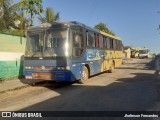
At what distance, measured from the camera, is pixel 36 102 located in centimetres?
1009

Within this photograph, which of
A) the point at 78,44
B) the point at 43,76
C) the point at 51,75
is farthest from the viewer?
the point at 78,44

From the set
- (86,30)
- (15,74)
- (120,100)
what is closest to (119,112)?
(120,100)

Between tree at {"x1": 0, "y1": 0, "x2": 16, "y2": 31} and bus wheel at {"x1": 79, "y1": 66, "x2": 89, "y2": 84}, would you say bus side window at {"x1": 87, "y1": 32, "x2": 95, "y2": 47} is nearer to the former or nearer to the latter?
bus wheel at {"x1": 79, "y1": 66, "x2": 89, "y2": 84}

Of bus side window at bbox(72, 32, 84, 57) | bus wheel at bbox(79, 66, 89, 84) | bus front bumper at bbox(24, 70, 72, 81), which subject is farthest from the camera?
bus wheel at bbox(79, 66, 89, 84)

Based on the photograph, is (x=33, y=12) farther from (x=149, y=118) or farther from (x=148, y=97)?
(x=149, y=118)

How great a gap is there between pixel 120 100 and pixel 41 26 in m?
6.28

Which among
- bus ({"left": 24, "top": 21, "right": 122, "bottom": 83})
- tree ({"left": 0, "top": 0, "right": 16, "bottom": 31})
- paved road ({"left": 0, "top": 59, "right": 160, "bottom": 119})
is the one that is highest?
tree ({"left": 0, "top": 0, "right": 16, "bottom": 31})

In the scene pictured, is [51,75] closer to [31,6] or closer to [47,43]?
[47,43]

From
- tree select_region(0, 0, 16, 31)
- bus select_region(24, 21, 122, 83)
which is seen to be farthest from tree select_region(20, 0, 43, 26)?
bus select_region(24, 21, 122, 83)

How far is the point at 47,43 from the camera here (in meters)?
13.8

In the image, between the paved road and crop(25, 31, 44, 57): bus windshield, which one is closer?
the paved road

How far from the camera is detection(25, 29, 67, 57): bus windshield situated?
13508 millimetres

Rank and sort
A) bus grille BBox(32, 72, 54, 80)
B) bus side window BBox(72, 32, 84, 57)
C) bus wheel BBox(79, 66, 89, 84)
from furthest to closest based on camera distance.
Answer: bus wheel BBox(79, 66, 89, 84)
bus side window BBox(72, 32, 84, 57)
bus grille BBox(32, 72, 54, 80)

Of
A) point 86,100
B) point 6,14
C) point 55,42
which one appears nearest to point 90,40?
point 55,42
